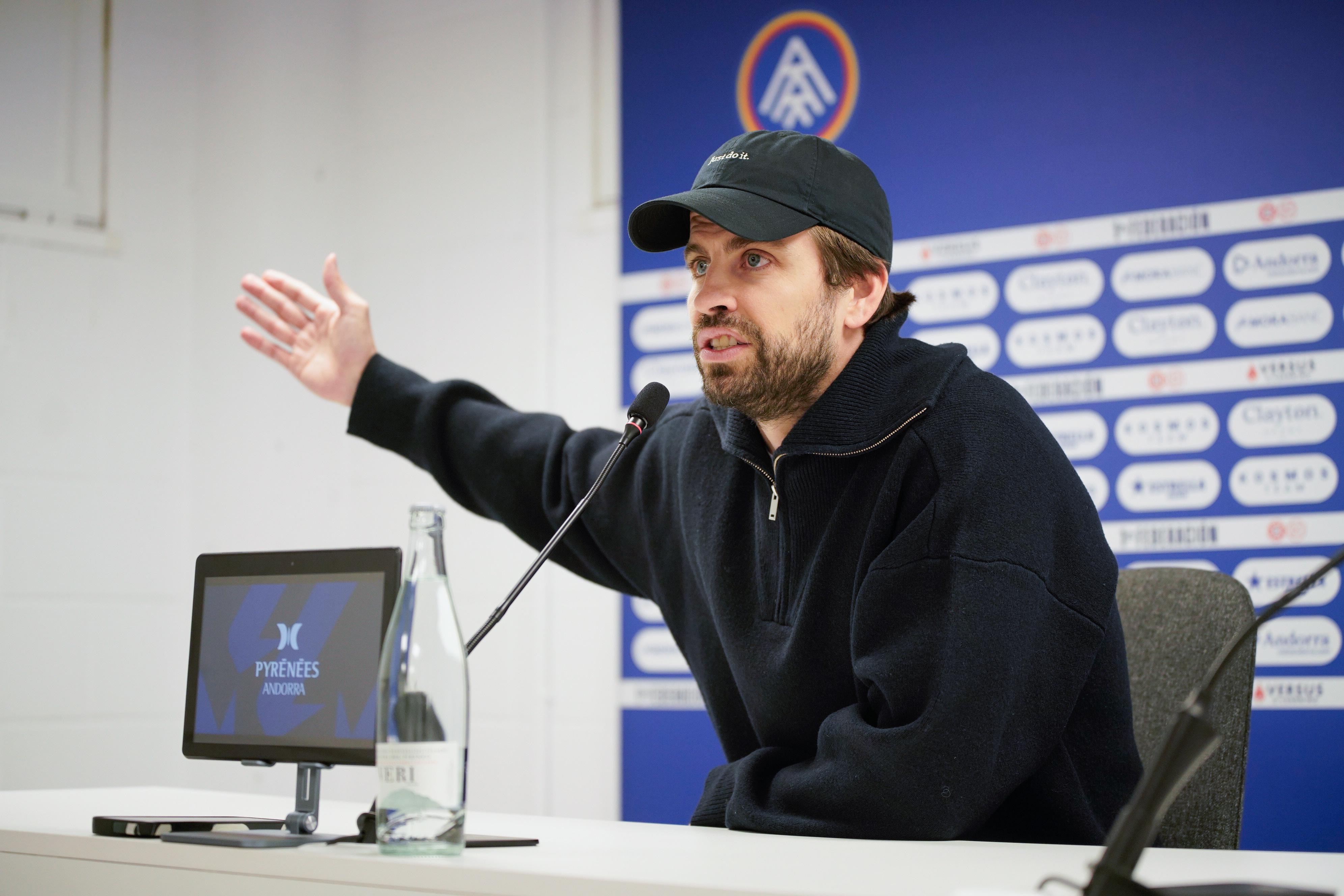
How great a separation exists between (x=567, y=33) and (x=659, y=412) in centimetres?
206

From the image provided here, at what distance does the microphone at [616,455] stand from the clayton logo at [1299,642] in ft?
4.49

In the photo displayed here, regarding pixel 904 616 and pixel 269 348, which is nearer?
pixel 904 616

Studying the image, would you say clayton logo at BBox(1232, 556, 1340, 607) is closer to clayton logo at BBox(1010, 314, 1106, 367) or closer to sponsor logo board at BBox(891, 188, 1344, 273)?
clayton logo at BBox(1010, 314, 1106, 367)

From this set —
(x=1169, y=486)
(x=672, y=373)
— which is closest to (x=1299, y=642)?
(x=1169, y=486)

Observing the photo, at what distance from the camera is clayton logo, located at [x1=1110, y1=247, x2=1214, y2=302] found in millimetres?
2254

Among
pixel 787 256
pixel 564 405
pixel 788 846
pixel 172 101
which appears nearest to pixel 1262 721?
pixel 787 256

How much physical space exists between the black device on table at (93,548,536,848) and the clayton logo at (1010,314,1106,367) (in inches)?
66.4

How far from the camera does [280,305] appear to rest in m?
1.86

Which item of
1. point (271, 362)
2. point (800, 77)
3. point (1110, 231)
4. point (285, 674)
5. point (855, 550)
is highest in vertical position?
point (800, 77)

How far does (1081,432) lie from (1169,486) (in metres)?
0.19

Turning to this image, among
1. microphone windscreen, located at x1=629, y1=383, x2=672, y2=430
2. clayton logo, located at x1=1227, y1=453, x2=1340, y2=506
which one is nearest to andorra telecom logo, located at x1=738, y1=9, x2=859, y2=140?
clayton logo, located at x1=1227, y1=453, x2=1340, y2=506

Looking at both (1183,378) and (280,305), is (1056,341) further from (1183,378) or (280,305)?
(280,305)

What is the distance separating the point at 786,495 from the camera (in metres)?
1.44

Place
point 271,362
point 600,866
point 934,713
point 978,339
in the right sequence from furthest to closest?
point 271,362, point 978,339, point 934,713, point 600,866
